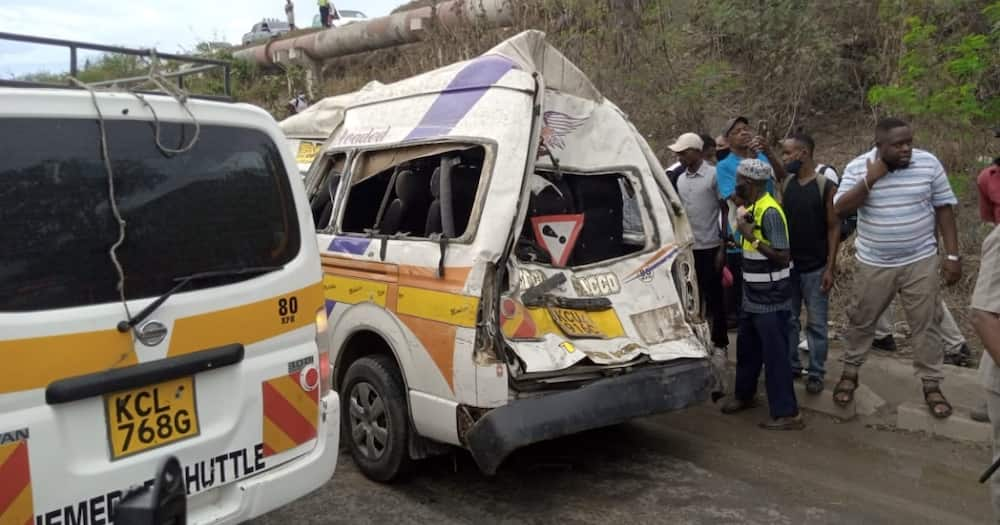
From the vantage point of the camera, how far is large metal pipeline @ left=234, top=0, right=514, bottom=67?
10.7 m

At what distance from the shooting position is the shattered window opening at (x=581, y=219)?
474cm

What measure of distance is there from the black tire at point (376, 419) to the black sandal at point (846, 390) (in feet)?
9.65

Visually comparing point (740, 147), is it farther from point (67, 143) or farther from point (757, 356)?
point (67, 143)

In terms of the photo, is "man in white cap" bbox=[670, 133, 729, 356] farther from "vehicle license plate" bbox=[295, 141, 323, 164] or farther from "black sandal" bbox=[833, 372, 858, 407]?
"vehicle license plate" bbox=[295, 141, 323, 164]

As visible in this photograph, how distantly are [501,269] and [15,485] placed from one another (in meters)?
2.23

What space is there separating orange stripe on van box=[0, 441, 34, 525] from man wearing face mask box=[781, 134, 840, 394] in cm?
462

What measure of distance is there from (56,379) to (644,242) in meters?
3.30

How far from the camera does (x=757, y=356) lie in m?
5.56

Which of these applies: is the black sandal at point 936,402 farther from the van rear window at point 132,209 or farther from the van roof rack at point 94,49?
the van roof rack at point 94,49

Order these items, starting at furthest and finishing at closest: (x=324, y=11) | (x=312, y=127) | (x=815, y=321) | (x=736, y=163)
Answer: (x=324, y=11)
(x=312, y=127)
(x=736, y=163)
(x=815, y=321)

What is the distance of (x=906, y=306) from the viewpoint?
5.29 m

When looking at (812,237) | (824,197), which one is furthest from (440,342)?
(824,197)

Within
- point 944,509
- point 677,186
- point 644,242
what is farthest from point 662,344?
point 677,186

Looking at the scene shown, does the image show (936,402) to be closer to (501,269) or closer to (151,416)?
(501,269)
